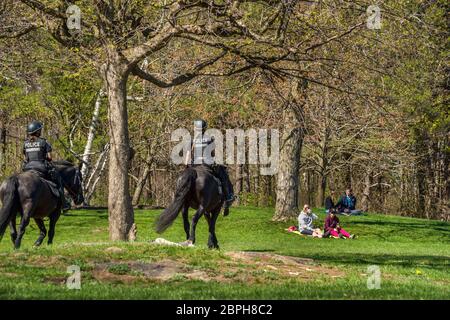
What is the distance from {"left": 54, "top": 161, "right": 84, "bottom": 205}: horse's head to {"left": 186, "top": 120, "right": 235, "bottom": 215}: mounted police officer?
9.69 feet

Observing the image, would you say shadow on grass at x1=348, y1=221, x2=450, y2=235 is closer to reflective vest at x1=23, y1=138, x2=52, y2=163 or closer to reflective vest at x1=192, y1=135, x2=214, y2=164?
reflective vest at x1=192, y1=135, x2=214, y2=164

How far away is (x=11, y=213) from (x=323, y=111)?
76.0ft

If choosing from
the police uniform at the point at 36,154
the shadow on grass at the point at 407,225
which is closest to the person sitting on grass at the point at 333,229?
the shadow on grass at the point at 407,225

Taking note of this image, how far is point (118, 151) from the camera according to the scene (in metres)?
19.4

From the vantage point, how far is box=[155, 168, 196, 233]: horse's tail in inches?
723

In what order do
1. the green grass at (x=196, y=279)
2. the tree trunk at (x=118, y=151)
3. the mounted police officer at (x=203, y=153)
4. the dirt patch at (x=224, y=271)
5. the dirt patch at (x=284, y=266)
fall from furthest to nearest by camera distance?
1. the mounted police officer at (x=203, y=153)
2. the tree trunk at (x=118, y=151)
3. the dirt patch at (x=284, y=266)
4. the dirt patch at (x=224, y=271)
5. the green grass at (x=196, y=279)

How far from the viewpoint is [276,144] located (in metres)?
41.9

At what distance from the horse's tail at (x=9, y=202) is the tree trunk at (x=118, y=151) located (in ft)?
8.13

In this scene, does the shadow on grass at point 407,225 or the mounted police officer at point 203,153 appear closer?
the mounted police officer at point 203,153

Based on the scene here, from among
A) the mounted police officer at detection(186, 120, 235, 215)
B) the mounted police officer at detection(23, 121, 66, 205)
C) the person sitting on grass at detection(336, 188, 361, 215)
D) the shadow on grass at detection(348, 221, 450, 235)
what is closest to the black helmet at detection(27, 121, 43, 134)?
the mounted police officer at detection(23, 121, 66, 205)

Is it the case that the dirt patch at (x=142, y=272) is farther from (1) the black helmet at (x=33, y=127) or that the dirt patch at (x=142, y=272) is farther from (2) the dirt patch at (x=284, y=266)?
(1) the black helmet at (x=33, y=127)

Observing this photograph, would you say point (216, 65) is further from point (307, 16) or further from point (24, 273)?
point (24, 273)

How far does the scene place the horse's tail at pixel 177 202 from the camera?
18.4m
